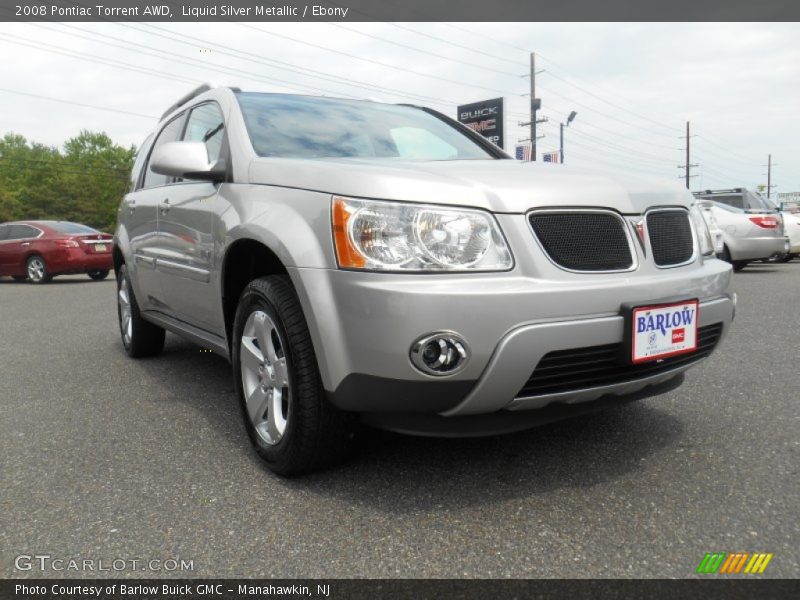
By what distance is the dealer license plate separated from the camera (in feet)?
7.47

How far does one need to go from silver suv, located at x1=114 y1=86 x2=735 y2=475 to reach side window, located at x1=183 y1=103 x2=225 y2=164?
348 millimetres

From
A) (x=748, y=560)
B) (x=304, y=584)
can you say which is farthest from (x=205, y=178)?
(x=748, y=560)

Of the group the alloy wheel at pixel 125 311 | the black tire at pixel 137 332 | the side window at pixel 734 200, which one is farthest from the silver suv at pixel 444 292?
the side window at pixel 734 200

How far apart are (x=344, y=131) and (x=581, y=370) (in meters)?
1.72

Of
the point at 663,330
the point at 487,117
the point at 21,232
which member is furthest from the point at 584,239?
the point at 487,117

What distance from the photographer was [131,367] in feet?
15.5

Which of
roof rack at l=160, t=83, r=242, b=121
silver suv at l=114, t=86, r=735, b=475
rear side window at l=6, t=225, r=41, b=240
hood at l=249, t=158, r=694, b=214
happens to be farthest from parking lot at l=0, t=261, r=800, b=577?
rear side window at l=6, t=225, r=41, b=240

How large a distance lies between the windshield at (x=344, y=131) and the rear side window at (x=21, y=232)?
41.7ft

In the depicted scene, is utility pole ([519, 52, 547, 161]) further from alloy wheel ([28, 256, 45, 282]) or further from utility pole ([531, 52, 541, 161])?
alloy wheel ([28, 256, 45, 282])

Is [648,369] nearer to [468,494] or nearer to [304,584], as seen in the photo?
[468,494]

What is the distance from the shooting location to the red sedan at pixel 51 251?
13.8m

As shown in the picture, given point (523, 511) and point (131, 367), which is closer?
point (523, 511)

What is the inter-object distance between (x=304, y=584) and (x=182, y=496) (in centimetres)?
79

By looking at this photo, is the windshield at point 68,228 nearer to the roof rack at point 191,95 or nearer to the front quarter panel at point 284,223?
the roof rack at point 191,95
